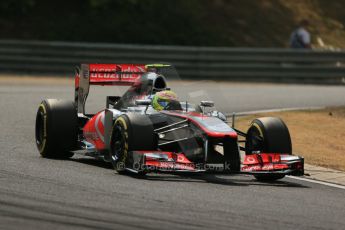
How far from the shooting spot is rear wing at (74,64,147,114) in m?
14.7

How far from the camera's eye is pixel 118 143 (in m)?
12.6

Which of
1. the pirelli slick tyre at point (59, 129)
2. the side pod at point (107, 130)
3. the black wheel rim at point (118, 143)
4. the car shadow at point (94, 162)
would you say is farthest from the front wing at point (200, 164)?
the pirelli slick tyre at point (59, 129)

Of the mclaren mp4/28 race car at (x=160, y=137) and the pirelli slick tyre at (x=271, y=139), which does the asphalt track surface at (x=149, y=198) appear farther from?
the pirelli slick tyre at (x=271, y=139)

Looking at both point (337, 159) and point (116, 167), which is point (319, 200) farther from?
point (337, 159)

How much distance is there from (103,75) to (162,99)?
6.31 ft

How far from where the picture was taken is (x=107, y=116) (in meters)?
13.3

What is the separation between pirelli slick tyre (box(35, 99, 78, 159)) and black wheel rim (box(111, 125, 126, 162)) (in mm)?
1265

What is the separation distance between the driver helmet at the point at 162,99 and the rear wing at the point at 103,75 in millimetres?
1527

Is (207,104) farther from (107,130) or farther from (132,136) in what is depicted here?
(132,136)

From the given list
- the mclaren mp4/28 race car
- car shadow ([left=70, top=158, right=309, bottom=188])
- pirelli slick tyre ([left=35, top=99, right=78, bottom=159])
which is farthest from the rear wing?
car shadow ([left=70, top=158, right=309, bottom=188])

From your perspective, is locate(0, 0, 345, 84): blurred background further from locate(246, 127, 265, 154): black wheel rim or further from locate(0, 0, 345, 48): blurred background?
locate(246, 127, 265, 154): black wheel rim

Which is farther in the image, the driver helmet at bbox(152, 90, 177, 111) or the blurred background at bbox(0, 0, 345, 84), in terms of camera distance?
the blurred background at bbox(0, 0, 345, 84)

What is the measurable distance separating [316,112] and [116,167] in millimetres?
9345

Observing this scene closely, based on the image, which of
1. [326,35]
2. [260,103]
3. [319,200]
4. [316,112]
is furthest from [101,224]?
[326,35]
